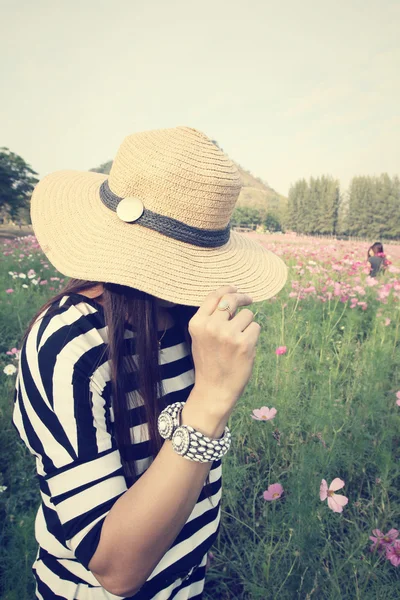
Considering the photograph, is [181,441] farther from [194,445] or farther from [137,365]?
[137,365]

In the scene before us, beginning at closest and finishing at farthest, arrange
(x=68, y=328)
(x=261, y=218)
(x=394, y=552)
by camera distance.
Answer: (x=68, y=328)
(x=394, y=552)
(x=261, y=218)

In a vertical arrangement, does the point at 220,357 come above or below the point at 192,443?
above

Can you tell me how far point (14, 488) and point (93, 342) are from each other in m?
1.46

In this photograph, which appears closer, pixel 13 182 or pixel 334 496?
pixel 334 496

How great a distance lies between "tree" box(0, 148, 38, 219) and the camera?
22.7 m

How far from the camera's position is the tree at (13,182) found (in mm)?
22703

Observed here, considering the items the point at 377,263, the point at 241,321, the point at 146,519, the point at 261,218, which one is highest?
the point at 261,218

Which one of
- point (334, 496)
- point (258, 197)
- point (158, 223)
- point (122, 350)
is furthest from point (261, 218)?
point (122, 350)

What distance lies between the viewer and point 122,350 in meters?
0.63

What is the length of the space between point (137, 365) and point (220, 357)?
23 centimetres

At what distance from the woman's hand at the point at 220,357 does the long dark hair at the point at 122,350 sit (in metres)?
0.16

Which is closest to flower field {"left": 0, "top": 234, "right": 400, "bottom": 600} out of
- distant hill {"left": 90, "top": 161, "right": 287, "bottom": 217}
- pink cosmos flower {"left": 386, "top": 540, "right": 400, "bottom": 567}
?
pink cosmos flower {"left": 386, "top": 540, "right": 400, "bottom": 567}

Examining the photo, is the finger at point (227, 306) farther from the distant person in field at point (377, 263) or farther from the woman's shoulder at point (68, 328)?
the distant person in field at point (377, 263)

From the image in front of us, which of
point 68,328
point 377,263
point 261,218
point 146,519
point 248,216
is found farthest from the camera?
point 261,218
